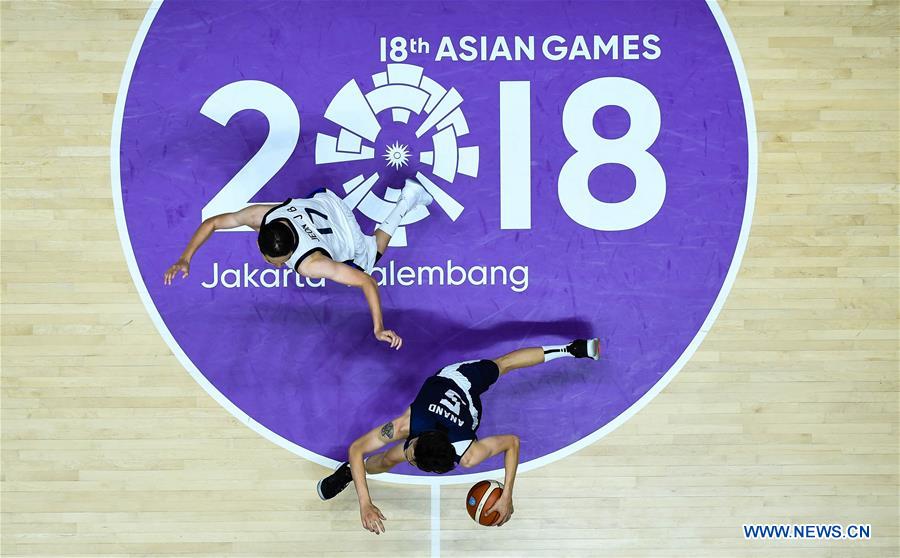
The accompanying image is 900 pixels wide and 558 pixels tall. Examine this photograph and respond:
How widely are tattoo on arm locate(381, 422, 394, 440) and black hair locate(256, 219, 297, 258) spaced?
1.42 meters

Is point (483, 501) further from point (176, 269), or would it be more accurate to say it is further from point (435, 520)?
point (176, 269)

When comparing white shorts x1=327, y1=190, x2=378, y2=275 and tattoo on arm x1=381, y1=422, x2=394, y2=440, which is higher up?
white shorts x1=327, y1=190, x2=378, y2=275

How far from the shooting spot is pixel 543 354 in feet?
19.9

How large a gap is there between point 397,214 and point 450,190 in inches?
20.3

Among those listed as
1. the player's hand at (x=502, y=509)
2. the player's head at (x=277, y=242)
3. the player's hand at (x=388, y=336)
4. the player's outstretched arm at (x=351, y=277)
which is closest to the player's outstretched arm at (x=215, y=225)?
the player's head at (x=277, y=242)

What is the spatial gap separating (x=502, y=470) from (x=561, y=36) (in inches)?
133

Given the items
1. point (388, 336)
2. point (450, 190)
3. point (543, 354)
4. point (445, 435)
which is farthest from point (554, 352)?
point (450, 190)

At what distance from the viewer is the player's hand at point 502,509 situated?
5711 millimetres

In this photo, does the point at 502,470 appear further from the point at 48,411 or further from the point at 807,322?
the point at 48,411

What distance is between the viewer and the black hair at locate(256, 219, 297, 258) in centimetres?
554

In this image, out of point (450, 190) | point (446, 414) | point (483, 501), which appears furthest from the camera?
point (450, 190)

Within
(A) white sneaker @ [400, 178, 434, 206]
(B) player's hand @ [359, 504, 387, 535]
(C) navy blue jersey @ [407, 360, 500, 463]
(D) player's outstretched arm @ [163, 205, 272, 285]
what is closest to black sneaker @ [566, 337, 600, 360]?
(C) navy blue jersey @ [407, 360, 500, 463]

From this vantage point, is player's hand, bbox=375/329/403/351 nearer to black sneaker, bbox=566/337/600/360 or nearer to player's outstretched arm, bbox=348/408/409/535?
player's outstretched arm, bbox=348/408/409/535

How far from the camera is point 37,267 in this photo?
6.44 metres
